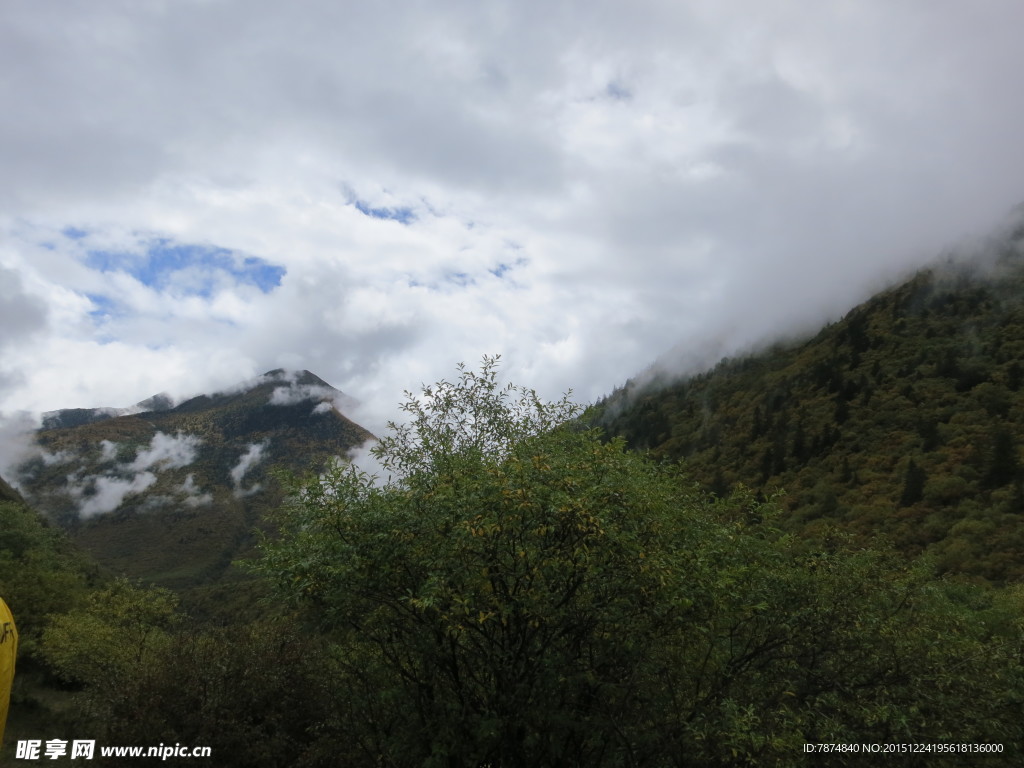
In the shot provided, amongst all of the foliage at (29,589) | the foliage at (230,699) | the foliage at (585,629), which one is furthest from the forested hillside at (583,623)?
the foliage at (29,589)

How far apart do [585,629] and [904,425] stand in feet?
293

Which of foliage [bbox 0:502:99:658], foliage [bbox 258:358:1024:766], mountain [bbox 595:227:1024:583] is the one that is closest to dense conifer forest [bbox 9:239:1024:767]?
foliage [bbox 258:358:1024:766]

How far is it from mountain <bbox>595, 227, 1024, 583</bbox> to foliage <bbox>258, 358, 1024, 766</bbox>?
38.4m

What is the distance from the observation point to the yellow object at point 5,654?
7160mm

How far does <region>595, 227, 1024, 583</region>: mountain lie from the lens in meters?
55.8

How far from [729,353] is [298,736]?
609 ft

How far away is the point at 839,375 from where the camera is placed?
102625 millimetres

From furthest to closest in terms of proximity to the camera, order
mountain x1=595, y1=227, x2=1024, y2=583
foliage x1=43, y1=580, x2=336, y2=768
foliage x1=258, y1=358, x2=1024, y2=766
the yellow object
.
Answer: mountain x1=595, y1=227, x2=1024, y2=583 → foliage x1=43, y1=580, x2=336, y2=768 → foliage x1=258, y1=358, x2=1024, y2=766 → the yellow object

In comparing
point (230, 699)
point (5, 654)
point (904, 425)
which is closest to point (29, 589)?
point (230, 699)

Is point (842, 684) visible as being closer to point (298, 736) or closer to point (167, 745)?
point (298, 736)

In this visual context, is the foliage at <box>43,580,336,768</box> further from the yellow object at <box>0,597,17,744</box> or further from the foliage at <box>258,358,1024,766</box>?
the yellow object at <box>0,597,17,744</box>

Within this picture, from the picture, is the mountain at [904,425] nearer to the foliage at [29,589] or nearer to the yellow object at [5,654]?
the foliage at [29,589]

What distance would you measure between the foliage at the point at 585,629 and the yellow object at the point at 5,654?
3048 mm

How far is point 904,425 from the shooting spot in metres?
79.9
